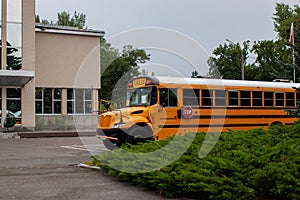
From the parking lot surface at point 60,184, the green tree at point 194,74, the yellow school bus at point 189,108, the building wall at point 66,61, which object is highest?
the building wall at point 66,61

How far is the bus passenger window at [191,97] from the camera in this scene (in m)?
18.0

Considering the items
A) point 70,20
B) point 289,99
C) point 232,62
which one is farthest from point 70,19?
point 289,99

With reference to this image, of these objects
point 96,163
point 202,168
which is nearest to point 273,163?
point 202,168

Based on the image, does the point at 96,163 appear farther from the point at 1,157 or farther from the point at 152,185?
the point at 1,157

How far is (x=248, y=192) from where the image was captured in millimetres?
7293

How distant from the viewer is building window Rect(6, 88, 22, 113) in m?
34.8

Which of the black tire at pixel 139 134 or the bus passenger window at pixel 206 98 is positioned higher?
the bus passenger window at pixel 206 98

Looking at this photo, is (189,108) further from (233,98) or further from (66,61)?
(66,61)

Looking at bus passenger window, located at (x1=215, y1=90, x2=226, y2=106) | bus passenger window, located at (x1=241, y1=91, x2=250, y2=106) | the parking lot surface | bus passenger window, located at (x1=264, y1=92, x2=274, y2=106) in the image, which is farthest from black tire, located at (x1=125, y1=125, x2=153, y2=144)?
bus passenger window, located at (x1=264, y1=92, x2=274, y2=106)

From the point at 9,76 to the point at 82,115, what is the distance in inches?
391

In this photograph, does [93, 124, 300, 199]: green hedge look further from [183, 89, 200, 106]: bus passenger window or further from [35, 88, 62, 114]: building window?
[35, 88, 62, 114]: building window

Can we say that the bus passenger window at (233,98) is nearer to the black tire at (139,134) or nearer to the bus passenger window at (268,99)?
the bus passenger window at (268,99)

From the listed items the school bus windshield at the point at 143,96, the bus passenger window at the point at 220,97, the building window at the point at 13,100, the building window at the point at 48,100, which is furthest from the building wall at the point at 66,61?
the bus passenger window at the point at 220,97

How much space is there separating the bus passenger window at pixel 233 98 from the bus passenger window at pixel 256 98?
104cm
